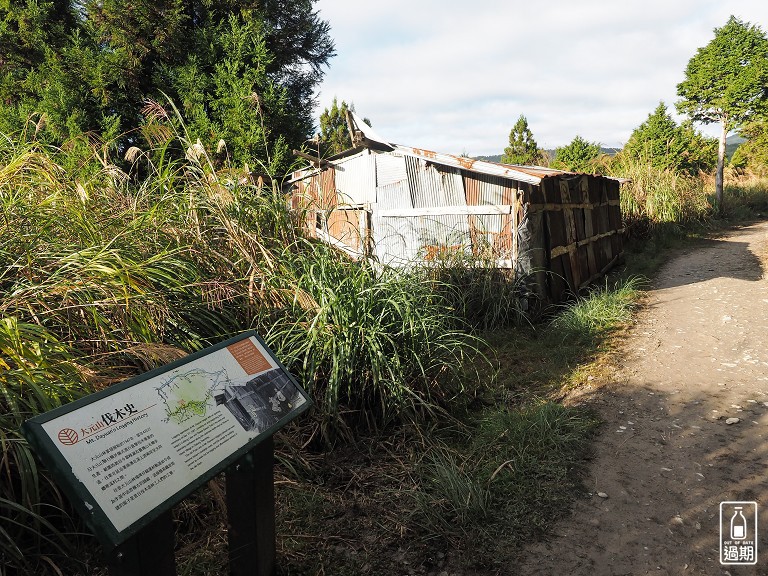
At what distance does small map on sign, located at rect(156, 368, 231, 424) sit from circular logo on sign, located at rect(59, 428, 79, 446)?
0.30 m

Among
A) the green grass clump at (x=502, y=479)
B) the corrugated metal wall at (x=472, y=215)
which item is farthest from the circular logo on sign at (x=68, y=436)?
the corrugated metal wall at (x=472, y=215)

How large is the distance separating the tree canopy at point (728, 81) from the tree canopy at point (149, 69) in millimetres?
16864

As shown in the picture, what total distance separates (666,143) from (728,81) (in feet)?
12.5

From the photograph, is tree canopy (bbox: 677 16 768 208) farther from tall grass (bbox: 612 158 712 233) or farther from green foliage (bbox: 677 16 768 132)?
tall grass (bbox: 612 158 712 233)

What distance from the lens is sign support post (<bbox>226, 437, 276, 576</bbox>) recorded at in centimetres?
Answer: 195

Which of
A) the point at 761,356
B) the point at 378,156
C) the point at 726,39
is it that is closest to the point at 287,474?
the point at 761,356

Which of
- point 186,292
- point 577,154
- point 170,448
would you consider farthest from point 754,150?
point 170,448

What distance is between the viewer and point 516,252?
22.5 feet

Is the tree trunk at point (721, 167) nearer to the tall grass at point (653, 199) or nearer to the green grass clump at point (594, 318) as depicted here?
the tall grass at point (653, 199)

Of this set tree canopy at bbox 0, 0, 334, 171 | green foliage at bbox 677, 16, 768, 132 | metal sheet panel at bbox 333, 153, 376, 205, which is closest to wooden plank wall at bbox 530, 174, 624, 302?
metal sheet panel at bbox 333, 153, 376, 205

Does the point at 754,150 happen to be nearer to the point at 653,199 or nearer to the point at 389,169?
the point at 653,199

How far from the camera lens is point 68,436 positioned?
1.30m

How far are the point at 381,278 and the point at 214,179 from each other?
150 cm

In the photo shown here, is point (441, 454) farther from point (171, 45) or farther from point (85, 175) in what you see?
point (171, 45)
